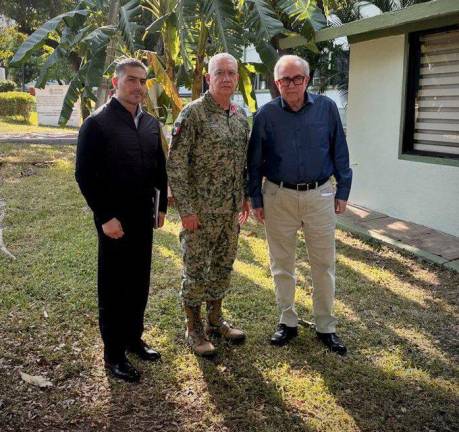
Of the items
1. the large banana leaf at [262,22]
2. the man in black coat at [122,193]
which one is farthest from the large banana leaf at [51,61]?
the man in black coat at [122,193]

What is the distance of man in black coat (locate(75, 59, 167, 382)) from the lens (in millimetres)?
2971

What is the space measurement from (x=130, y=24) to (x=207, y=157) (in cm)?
385

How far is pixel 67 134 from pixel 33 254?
12799mm

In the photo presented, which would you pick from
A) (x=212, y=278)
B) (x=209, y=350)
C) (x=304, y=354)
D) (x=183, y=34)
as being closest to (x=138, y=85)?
(x=212, y=278)

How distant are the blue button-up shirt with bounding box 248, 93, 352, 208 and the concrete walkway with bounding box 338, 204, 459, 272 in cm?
269

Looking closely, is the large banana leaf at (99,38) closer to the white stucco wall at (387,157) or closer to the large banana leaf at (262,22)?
the large banana leaf at (262,22)

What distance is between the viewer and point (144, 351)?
11.7 feet

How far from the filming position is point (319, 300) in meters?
3.68

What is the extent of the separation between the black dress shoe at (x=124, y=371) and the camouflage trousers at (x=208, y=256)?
56 centimetres

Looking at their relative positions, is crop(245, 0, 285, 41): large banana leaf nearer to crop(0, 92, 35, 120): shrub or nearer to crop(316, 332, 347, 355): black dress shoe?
crop(316, 332, 347, 355): black dress shoe

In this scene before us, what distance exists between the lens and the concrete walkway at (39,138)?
14914 mm

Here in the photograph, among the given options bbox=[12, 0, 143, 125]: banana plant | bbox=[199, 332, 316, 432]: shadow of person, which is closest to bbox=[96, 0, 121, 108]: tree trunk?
bbox=[12, 0, 143, 125]: banana plant

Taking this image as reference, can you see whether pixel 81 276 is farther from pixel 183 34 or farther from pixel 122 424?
pixel 183 34

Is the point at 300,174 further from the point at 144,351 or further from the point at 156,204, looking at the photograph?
the point at 144,351
